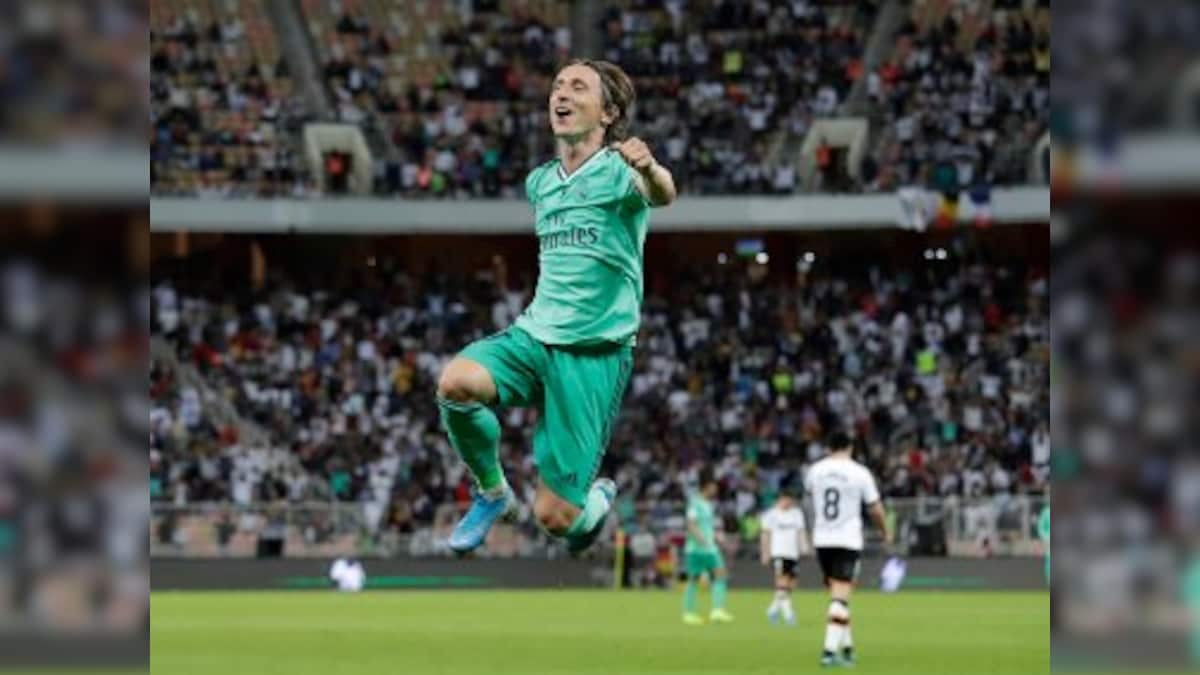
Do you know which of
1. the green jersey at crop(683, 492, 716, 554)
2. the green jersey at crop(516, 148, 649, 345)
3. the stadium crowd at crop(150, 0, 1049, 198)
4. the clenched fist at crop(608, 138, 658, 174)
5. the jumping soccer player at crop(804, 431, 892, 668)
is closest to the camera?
the clenched fist at crop(608, 138, 658, 174)

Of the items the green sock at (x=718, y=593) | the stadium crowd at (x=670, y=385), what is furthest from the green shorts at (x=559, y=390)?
the stadium crowd at (x=670, y=385)

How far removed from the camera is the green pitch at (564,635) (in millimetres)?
22031

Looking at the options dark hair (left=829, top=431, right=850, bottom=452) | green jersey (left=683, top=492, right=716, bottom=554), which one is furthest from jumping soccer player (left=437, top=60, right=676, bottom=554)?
green jersey (left=683, top=492, right=716, bottom=554)

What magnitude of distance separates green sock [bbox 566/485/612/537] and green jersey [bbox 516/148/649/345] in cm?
94

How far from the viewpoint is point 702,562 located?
108 feet

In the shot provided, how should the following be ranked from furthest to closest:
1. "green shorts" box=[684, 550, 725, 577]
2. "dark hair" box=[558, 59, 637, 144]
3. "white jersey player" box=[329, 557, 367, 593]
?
1. "white jersey player" box=[329, 557, 367, 593]
2. "green shorts" box=[684, 550, 725, 577]
3. "dark hair" box=[558, 59, 637, 144]

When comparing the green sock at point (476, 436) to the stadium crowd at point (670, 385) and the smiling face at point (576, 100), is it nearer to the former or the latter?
the smiling face at point (576, 100)

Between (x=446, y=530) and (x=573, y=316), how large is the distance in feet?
110

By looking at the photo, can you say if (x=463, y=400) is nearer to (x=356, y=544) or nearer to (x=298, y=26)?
(x=356, y=544)

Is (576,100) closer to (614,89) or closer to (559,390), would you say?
(614,89)

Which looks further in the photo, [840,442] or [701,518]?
[701,518]

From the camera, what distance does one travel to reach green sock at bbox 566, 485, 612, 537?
1155cm

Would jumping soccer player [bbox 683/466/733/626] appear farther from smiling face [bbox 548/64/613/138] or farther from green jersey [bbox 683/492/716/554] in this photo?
smiling face [bbox 548/64/613/138]

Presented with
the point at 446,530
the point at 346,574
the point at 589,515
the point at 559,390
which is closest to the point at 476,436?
the point at 559,390
